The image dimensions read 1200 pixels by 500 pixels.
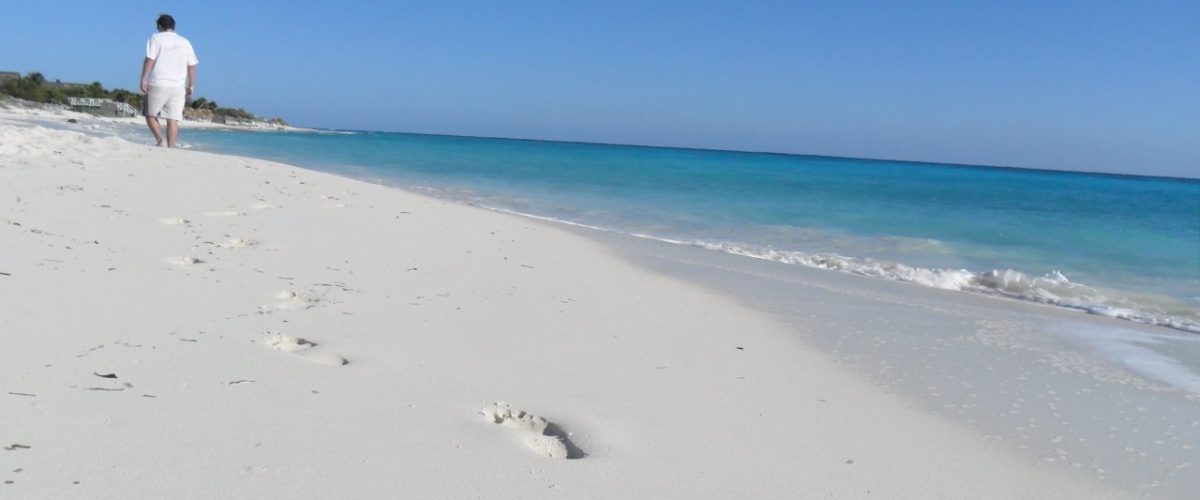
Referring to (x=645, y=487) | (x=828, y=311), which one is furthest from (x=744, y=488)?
(x=828, y=311)

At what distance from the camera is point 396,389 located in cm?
206

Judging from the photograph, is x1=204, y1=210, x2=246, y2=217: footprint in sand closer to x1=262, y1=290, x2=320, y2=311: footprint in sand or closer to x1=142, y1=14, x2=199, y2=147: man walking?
x1=262, y1=290, x2=320, y2=311: footprint in sand

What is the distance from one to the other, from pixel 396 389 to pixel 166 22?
668 centimetres

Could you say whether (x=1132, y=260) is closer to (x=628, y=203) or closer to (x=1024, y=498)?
(x=628, y=203)

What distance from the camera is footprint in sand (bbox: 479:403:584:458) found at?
1.83 m

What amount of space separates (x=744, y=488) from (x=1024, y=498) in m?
0.72

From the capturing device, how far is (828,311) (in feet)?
13.9

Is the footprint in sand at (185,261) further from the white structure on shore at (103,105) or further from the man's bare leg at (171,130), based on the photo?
the white structure on shore at (103,105)

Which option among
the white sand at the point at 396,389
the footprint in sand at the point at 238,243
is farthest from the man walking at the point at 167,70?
the footprint in sand at the point at 238,243

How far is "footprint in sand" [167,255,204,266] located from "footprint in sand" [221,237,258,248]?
39 centimetres

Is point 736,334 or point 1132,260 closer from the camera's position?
point 736,334

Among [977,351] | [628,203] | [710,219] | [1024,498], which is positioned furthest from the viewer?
[628,203]

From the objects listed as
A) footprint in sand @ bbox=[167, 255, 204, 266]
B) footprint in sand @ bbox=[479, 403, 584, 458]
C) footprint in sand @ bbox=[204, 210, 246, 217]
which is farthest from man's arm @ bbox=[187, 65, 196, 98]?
footprint in sand @ bbox=[479, 403, 584, 458]

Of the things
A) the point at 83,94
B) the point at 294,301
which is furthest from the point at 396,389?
the point at 83,94
